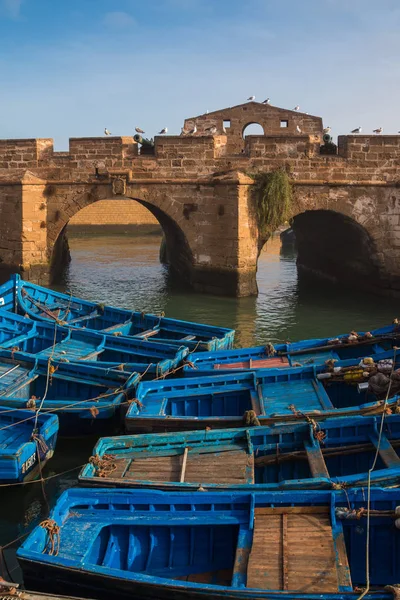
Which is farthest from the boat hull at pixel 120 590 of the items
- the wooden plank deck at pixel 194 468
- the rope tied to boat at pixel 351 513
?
the wooden plank deck at pixel 194 468

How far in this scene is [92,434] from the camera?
957 centimetres

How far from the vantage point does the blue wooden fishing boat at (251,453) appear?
23.1 ft

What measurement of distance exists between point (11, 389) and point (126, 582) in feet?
16.6

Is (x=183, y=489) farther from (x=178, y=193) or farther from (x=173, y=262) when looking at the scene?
(x=173, y=262)

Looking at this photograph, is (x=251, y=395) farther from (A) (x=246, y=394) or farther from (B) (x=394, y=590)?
(B) (x=394, y=590)

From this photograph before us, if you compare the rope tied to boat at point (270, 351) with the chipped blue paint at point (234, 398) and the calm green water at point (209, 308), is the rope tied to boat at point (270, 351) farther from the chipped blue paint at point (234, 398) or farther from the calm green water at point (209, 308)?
the calm green water at point (209, 308)

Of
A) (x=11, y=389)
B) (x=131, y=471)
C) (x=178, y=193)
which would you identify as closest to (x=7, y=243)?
(x=178, y=193)

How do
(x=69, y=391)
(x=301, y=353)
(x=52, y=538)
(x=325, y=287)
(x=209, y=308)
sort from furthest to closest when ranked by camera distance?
(x=325, y=287), (x=209, y=308), (x=301, y=353), (x=69, y=391), (x=52, y=538)

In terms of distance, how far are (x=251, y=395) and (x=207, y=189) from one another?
10321 mm

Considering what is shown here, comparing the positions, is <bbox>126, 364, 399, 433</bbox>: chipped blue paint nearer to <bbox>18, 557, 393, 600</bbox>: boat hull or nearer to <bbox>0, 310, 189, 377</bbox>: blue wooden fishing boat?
<bbox>0, 310, 189, 377</bbox>: blue wooden fishing boat

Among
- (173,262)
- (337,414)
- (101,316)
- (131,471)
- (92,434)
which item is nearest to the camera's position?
(131,471)

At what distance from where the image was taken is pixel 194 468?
23.6 ft

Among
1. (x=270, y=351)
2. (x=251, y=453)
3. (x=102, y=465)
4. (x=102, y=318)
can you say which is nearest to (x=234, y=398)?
(x=270, y=351)

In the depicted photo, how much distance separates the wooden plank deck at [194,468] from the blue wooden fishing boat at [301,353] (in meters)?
3.26
